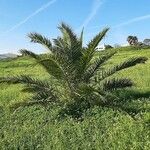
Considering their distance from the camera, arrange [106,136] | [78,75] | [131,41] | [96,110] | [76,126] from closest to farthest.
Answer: [106,136]
[76,126]
[96,110]
[78,75]
[131,41]

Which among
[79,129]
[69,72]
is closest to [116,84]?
[69,72]

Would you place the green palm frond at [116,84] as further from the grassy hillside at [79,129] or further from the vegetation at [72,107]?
the grassy hillside at [79,129]

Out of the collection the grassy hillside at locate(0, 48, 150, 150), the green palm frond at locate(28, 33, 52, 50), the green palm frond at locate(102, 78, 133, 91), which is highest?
the green palm frond at locate(28, 33, 52, 50)

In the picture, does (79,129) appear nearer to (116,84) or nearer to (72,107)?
(72,107)

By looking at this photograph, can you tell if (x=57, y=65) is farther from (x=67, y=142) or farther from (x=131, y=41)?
(x=131, y=41)

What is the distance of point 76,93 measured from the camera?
18531mm

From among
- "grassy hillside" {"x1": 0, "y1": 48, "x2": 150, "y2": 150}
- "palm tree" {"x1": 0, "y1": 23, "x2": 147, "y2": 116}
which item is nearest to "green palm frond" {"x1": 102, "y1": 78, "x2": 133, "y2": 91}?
"palm tree" {"x1": 0, "y1": 23, "x2": 147, "y2": 116}

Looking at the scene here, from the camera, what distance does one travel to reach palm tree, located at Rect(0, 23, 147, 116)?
18.6 metres

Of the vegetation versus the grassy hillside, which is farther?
the vegetation

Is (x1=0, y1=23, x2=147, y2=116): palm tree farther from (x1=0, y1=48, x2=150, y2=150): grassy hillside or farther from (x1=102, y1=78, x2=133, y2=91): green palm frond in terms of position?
(x1=0, y1=48, x2=150, y2=150): grassy hillside

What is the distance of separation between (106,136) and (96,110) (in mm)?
2809

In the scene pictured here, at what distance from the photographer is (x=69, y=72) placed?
18703 millimetres

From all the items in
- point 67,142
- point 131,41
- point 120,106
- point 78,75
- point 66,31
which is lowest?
point 67,142

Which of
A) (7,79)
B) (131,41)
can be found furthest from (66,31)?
(131,41)
